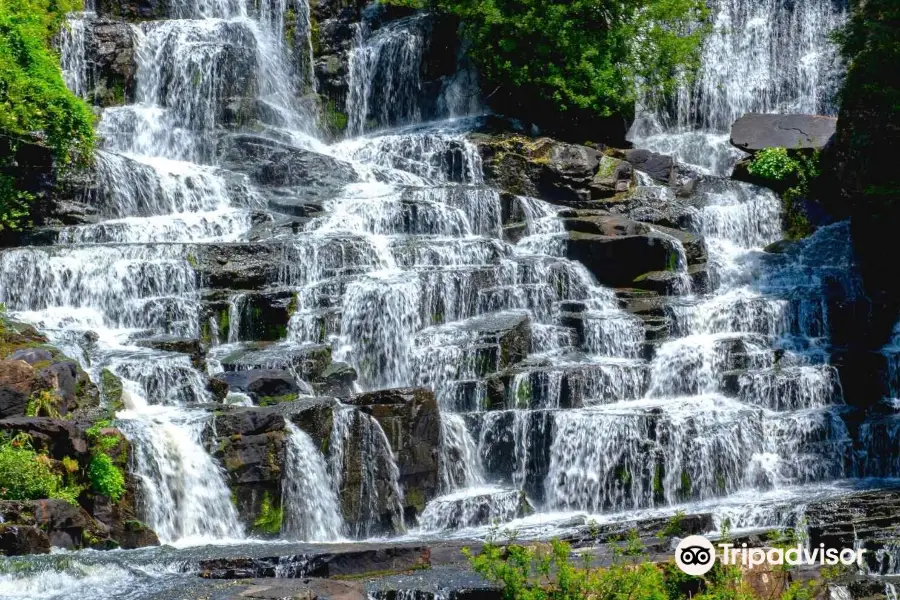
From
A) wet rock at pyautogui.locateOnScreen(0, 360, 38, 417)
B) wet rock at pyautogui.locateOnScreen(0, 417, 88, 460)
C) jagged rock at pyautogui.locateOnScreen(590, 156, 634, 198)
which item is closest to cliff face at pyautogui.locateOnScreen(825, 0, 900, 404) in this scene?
jagged rock at pyautogui.locateOnScreen(590, 156, 634, 198)

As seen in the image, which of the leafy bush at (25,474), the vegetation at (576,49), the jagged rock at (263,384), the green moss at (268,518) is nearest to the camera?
the leafy bush at (25,474)

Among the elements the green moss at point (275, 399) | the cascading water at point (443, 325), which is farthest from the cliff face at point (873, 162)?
the green moss at point (275, 399)

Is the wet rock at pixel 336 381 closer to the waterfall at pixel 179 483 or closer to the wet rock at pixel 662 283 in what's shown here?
the waterfall at pixel 179 483

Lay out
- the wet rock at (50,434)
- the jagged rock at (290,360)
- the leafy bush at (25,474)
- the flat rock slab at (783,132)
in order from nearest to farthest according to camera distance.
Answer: the leafy bush at (25,474)
the wet rock at (50,434)
the jagged rock at (290,360)
the flat rock slab at (783,132)

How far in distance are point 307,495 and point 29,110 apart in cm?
1218

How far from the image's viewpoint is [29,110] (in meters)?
25.9

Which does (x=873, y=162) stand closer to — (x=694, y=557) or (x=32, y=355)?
(x=694, y=557)

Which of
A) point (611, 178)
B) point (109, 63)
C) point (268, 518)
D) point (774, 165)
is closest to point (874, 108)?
point (774, 165)

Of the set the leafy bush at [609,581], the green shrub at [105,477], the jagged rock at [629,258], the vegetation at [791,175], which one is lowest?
the leafy bush at [609,581]

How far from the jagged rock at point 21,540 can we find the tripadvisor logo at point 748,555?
7.85 metres

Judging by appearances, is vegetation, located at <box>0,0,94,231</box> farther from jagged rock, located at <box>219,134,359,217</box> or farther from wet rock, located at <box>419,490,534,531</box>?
wet rock, located at <box>419,490,534,531</box>

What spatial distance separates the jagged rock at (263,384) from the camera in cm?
2039

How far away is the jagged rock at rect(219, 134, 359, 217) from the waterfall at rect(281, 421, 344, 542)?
10782 millimetres

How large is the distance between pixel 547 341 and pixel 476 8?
45.7 feet
